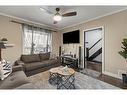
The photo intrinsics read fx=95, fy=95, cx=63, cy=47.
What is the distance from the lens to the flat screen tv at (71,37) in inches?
152

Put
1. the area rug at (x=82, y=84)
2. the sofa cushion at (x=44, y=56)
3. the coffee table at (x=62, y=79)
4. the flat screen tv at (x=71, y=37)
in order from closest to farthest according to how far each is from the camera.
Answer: the area rug at (x=82, y=84), the coffee table at (x=62, y=79), the sofa cushion at (x=44, y=56), the flat screen tv at (x=71, y=37)

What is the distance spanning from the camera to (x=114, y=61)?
2738mm

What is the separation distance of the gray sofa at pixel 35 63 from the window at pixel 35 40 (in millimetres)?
262

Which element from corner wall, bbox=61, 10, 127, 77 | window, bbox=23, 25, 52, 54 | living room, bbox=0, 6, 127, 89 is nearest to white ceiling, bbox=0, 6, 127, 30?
living room, bbox=0, 6, 127, 89

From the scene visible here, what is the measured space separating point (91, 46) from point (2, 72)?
4145 mm

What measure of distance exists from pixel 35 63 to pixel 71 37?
1802mm

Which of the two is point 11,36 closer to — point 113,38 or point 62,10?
point 62,10

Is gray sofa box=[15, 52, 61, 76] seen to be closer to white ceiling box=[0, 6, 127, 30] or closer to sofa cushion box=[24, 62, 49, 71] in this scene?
sofa cushion box=[24, 62, 49, 71]

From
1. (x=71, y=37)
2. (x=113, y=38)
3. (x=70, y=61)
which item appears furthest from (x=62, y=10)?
(x=70, y=61)

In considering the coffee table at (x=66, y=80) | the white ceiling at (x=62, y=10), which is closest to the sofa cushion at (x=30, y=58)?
the white ceiling at (x=62, y=10)

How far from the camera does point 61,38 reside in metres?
4.30

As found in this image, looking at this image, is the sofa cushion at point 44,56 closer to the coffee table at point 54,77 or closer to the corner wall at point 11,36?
the corner wall at point 11,36
